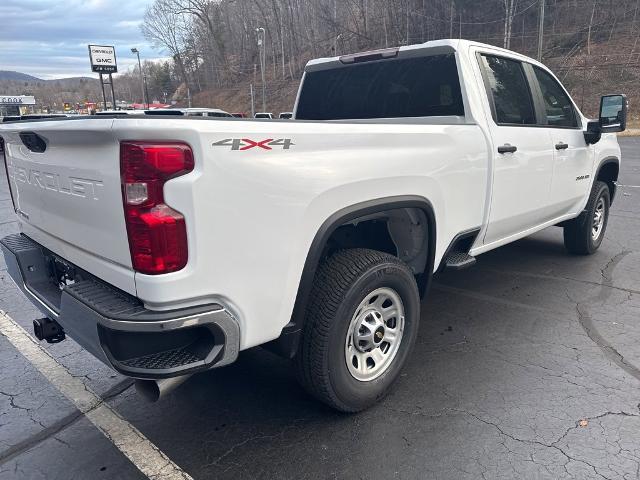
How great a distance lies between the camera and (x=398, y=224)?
10.7ft

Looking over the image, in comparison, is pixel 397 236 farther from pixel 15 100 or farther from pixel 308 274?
pixel 15 100

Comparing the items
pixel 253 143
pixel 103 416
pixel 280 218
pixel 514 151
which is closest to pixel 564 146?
pixel 514 151

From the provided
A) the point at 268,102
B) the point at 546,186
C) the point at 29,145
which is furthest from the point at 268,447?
the point at 268,102

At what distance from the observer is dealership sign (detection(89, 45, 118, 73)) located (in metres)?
18.4

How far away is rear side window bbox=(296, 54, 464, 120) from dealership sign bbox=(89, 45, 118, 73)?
54.5ft

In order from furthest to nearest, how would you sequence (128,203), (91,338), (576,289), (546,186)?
1. (576,289)
2. (546,186)
3. (91,338)
4. (128,203)

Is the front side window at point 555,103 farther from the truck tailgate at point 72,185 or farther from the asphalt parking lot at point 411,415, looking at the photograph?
the truck tailgate at point 72,185

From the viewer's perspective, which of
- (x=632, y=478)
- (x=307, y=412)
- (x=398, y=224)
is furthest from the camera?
(x=398, y=224)

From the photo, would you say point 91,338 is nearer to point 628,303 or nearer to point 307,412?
point 307,412

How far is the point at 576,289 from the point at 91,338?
170 inches

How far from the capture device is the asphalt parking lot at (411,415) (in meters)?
2.46

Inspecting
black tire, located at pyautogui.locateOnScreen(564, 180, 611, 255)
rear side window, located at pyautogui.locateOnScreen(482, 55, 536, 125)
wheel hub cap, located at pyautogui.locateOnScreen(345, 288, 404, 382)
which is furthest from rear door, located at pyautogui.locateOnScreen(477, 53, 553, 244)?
black tire, located at pyautogui.locateOnScreen(564, 180, 611, 255)

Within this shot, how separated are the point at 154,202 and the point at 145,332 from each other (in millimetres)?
499

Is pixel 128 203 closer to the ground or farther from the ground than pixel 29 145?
closer to the ground
